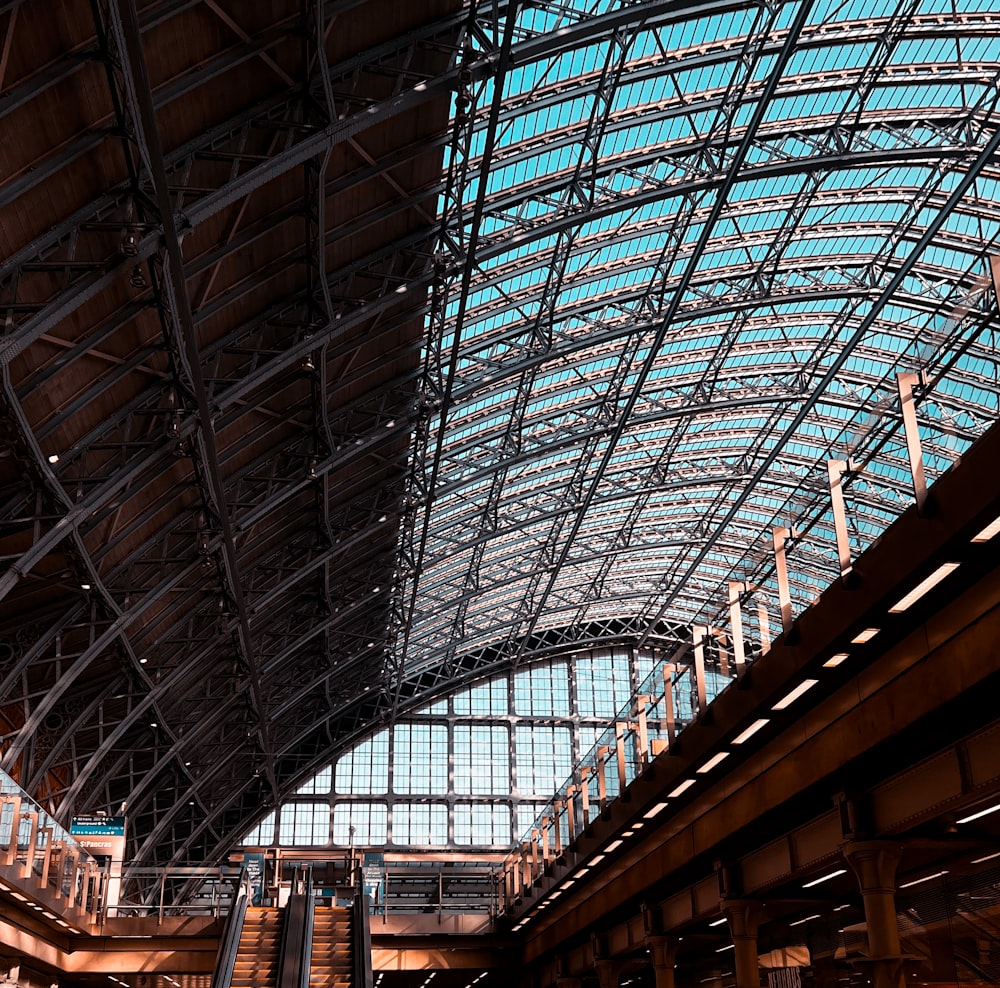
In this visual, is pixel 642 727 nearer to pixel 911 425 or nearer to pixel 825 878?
pixel 825 878

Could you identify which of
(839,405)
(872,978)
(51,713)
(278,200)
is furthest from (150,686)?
(839,405)

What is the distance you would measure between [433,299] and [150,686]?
16.9 m

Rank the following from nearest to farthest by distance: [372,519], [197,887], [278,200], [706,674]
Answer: [706,674] < [278,200] < [372,519] < [197,887]

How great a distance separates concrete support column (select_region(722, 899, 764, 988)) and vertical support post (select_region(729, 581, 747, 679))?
938 centimetres

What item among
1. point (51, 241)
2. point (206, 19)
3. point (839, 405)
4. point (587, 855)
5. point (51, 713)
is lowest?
point (587, 855)

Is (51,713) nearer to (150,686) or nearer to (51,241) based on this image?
(150,686)

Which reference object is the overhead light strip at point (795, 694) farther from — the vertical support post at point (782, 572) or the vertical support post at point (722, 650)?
the vertical support post at point (722, 650)

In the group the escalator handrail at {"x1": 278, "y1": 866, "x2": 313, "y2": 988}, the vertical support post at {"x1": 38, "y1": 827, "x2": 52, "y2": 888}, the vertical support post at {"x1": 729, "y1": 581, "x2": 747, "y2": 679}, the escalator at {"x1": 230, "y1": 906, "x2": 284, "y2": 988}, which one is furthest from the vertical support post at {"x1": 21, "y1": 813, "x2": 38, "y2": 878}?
the vertical support post at {"x1": 729, "y1": 581, "x2": 747, "y2": 679}

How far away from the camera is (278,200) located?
24516 mm

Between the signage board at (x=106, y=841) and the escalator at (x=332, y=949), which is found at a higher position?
the signage board at (x=106, y=841)

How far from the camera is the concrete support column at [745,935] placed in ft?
76.8

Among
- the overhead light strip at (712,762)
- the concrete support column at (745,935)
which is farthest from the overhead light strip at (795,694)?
the concrete support column at (745,935)

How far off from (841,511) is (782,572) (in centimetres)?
215

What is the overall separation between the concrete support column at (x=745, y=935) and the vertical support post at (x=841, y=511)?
1328cm
